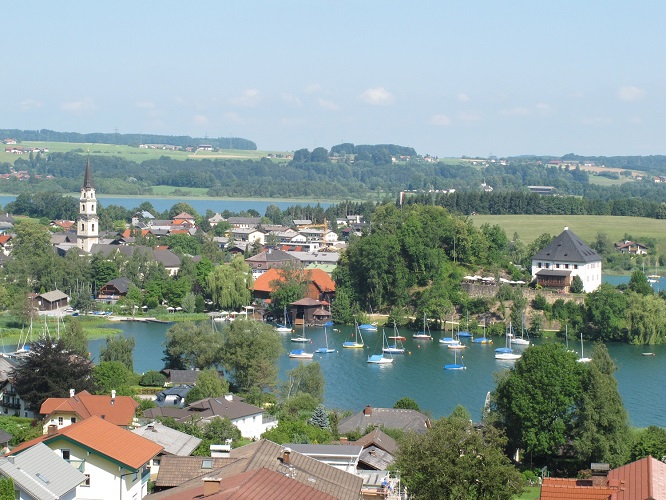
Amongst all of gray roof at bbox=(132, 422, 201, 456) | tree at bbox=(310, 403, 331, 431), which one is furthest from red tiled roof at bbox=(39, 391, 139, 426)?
tree at bbox=(310, 403, 331, 431)

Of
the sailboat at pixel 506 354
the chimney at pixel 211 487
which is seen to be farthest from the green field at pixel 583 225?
the chimney at pixel 211 487

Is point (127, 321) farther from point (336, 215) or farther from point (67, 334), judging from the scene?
point (336, 215)

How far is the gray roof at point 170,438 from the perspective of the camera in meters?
17.2

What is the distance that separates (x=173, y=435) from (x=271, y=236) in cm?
4919

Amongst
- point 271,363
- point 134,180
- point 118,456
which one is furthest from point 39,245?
point 134,180

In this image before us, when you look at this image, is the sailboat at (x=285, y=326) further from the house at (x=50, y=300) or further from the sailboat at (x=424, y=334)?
the house at (x=50, y=300)

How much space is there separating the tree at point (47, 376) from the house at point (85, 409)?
144cm

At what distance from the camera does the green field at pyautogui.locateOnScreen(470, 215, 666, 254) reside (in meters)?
67.2

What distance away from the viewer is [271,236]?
6712 centimetres

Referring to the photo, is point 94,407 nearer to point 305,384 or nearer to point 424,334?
point 305,384

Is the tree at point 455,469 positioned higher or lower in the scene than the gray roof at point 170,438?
higher

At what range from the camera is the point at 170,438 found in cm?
1781

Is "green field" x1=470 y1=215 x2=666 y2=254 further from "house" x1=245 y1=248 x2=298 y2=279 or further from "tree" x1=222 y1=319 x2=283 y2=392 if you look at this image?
"tree" x1=222 y1=319 x2=283 y2=392

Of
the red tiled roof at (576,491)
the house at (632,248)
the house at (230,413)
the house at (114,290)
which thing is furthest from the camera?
the house at (632,248)
